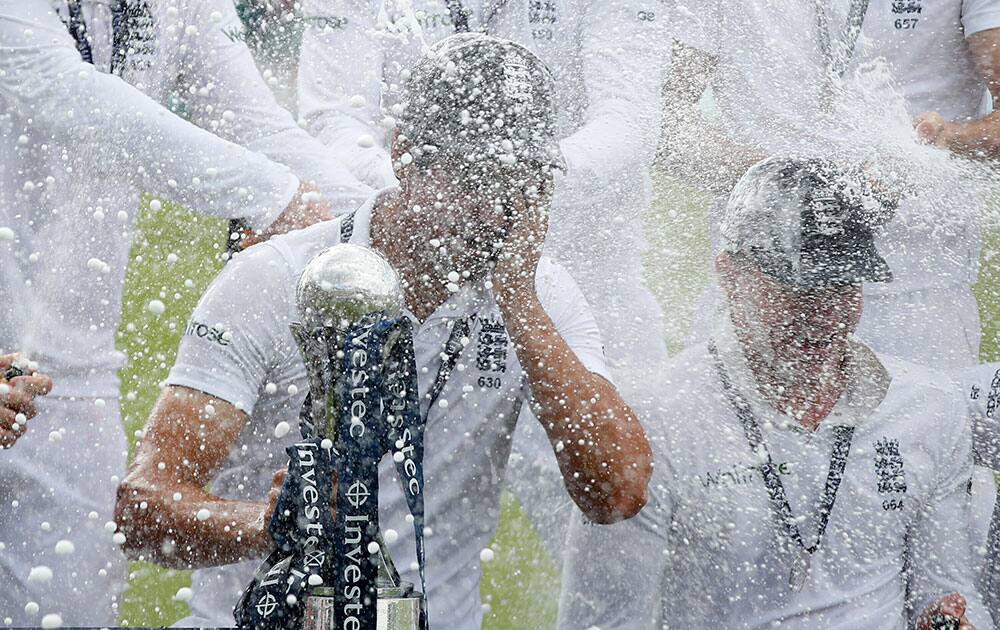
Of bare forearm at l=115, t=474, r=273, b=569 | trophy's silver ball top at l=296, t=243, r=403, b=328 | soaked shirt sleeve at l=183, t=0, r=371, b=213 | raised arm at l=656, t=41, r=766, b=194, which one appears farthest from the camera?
raised arm at l=656, t=41, r=766, b=194

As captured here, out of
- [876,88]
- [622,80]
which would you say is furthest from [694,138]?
[876,88]

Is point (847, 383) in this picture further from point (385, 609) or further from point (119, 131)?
point (119, 131)

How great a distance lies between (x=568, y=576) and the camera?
3.36 feet

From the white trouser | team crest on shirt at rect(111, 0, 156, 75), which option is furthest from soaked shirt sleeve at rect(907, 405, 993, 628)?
team crest on shirt at rect(111, 0, 156, 75)

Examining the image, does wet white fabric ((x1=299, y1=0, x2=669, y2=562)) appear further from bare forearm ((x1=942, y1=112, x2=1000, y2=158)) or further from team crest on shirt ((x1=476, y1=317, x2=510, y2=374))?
→ bare forearm ((x1=942, y1=112, x2=1000, y2=158))

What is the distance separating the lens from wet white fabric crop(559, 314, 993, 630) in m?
1.02

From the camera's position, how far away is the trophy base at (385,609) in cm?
68

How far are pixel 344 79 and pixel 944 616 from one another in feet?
2.65

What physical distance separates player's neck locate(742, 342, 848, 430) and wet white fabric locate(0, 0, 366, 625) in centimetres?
44

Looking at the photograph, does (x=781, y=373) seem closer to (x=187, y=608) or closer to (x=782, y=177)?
(x=782, y=177)

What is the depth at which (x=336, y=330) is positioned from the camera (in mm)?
675

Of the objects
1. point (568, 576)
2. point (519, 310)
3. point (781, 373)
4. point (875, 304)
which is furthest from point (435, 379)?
point (875, 304)

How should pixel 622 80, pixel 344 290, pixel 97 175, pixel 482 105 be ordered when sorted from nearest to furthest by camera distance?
1. pixel 344 290
2. pixel 482 105
3. pixel 97 175
4. pixel 622 80

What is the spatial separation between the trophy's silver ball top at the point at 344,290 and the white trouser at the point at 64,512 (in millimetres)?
386
